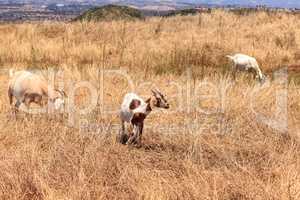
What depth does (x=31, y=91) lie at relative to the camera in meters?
8.38

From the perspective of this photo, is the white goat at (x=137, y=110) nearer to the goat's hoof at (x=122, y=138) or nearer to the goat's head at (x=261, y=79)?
the goat's hoof at (x=122, y=138)

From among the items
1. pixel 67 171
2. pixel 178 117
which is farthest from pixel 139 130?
pixel 67 171

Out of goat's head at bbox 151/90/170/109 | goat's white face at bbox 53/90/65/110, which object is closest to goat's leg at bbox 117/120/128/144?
goat's head at bbox 151/90/170/109

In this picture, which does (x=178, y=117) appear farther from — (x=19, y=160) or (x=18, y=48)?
(x=18, y=48)

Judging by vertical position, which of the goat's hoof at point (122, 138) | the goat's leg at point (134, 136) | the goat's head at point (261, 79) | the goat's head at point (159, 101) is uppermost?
the goat's head at point (159, 101)

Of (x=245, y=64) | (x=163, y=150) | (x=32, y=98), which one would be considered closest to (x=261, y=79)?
(x=245, y=64)

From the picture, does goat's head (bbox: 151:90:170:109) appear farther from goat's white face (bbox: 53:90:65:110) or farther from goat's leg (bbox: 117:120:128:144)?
goat's white face (bbox: 53:90:65:110)

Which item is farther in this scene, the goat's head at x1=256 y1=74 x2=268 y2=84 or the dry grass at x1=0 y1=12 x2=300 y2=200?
the goat's head at x1=256 y1=74 x2=268 y2=84

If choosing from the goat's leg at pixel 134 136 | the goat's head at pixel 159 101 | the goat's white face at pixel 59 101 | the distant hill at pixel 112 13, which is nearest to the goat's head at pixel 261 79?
the goat's white face at pixel 59 101

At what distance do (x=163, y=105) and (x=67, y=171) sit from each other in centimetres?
185

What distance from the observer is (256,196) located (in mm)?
5016

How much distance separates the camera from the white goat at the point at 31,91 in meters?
8.33

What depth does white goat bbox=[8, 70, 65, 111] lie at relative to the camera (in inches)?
328

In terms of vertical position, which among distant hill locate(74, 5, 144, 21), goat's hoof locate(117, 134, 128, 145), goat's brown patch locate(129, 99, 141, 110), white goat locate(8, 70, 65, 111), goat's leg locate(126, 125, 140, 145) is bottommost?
distant hill locate(74, 5, 144, 21)
